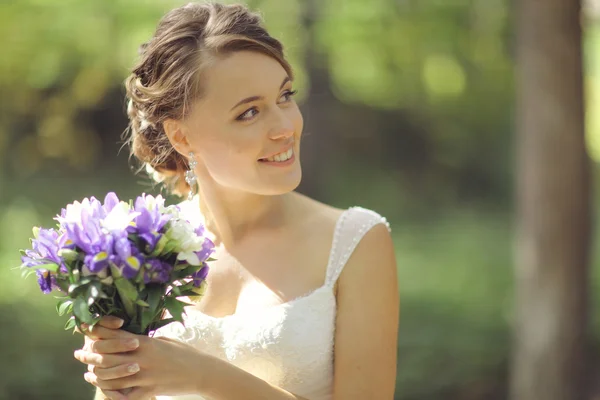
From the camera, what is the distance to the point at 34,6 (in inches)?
365

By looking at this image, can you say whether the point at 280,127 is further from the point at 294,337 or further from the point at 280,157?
the point at 294,337

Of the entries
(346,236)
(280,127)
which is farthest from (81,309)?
(346,236)

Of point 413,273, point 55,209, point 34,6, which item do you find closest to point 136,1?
point 34,6

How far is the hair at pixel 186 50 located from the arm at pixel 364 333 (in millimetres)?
676

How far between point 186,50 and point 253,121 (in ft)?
1.04

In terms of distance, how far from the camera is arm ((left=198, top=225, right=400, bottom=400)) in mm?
2736

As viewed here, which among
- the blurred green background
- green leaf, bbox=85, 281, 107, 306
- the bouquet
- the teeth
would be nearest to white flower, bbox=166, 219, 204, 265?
the bouquet

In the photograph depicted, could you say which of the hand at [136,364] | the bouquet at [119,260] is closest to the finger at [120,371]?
the hand at [136,364]

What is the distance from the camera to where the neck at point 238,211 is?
3.06 metres

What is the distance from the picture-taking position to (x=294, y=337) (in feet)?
9.30

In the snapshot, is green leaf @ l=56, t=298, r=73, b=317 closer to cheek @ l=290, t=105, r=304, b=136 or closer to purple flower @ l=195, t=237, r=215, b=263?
purple flower @ l=195, t=237, r=215, b=263

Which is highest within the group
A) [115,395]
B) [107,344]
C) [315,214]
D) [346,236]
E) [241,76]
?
[241,76]

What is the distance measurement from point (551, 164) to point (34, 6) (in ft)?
18.8

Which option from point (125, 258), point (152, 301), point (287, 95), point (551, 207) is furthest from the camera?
point (551, 207)
